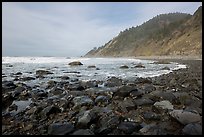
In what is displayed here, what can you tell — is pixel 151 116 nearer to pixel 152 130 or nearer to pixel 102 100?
pixel 152 130

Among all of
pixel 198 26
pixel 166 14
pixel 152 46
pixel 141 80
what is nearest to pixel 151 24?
pixel 166 14

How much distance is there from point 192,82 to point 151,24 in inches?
6800

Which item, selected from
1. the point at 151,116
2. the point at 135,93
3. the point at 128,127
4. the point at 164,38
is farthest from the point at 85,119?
the point at 164,38

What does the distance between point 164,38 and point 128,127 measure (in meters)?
97.9

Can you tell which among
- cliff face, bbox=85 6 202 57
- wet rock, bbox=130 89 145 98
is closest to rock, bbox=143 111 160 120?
wet rock, bbox=130 89 145 98

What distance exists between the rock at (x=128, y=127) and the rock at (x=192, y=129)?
1.15 meters

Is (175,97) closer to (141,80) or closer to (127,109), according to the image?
(127,109)

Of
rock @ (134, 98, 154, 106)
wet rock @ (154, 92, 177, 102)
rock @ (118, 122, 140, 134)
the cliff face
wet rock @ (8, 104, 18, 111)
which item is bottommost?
wet rock @ (8, 104, 18, 111)

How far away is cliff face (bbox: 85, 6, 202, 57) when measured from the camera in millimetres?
69631

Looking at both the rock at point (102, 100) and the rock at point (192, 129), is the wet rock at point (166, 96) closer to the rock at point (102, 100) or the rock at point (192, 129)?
→ the rock at point (102, 100)

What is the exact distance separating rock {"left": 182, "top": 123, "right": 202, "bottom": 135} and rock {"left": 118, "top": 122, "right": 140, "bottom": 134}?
1.15 meters

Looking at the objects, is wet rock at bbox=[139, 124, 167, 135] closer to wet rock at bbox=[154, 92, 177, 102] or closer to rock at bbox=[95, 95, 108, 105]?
wet rock at bbox=[154, 92, 177, 102]

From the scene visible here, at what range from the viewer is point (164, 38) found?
99.1 metres

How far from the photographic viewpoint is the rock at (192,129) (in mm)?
5259
